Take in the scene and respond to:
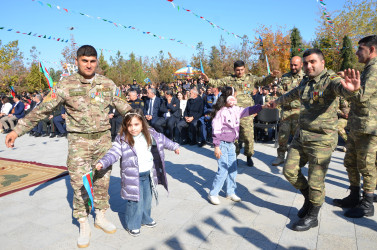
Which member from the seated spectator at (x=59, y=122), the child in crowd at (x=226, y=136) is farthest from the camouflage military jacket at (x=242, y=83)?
the seated spectator at (x=59, y=122)

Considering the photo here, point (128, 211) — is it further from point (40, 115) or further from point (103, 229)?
point (40, 115)

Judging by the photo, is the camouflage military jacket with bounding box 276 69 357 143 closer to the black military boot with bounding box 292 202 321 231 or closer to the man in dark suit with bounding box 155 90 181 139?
the black military boot with bounding box 292 202 321 231

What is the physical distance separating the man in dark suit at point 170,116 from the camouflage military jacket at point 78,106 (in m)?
6.02

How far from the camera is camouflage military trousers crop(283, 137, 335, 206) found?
313cm

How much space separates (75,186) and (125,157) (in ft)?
2.15

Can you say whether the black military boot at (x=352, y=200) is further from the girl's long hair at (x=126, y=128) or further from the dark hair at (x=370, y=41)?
the girl's long hair at (x=126, y=128)

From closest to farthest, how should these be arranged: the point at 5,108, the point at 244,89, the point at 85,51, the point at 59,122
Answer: the point at 85,51
the point at 244,89
the point at 59,122
the point at 5,108

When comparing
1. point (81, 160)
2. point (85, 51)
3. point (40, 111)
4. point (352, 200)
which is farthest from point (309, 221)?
point (40, 111)

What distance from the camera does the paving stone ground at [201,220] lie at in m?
3.03

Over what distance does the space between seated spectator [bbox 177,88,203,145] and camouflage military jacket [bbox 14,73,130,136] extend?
Answer: 561cm

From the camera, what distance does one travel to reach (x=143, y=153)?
11.0 ft

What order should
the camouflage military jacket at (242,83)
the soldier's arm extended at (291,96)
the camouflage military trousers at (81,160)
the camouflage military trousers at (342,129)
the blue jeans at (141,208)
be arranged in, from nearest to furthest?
the camouflage military trousers at (81,160)
the blue jeans at (141,208)
the soldier's arm extended at (291,96)
the camouflage military jacket at (242,83)
the camouflage military trousers at (342,129)

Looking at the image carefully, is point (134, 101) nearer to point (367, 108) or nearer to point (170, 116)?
point (170, 116)

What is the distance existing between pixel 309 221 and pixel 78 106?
3026 millimetres
